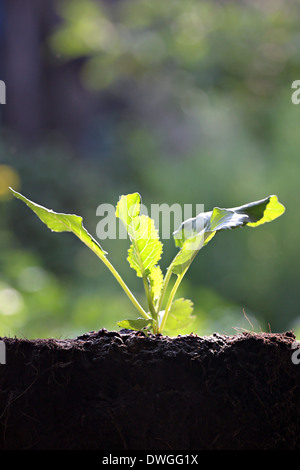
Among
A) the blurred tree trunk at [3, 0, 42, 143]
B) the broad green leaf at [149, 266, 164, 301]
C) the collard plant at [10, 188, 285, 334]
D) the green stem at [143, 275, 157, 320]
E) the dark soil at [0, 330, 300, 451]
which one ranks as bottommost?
the dark soil at [0, 330, 300, 451]

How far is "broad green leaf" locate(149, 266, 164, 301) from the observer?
0.58m

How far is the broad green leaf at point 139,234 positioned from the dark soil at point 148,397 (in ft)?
0.38

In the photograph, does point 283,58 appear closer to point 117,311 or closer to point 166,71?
point 166,71

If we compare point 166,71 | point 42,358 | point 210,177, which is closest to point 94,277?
point 210,177

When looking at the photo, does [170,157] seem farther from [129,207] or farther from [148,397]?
[148,397]

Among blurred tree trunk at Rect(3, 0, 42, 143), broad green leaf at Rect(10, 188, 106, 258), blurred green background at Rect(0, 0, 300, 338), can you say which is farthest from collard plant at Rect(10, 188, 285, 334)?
blurred tree trunk at Rect(3, 0, 42, 143)

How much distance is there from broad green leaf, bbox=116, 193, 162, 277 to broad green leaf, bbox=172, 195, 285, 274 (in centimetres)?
3

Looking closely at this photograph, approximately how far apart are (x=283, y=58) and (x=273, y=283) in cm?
117

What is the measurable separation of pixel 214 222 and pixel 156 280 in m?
0.11

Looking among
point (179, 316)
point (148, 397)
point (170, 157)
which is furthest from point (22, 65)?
point (148, 397)

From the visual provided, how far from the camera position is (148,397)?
1.50 ft

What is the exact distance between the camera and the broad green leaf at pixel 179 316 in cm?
64

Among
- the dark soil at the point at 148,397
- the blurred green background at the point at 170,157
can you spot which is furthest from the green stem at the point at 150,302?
the blurred green background at the point at 170,157

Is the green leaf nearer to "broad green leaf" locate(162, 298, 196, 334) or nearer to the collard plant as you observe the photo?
the collard plant
